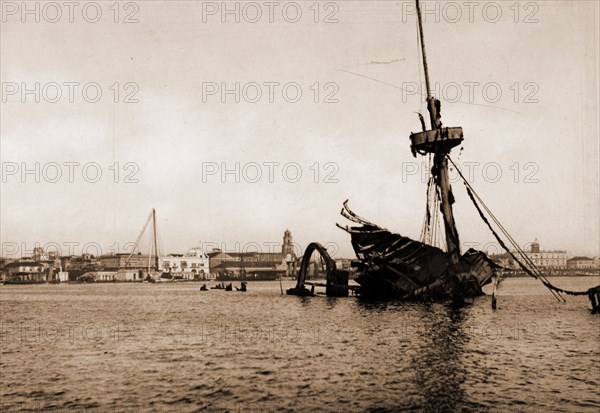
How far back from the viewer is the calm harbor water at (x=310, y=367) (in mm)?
14578

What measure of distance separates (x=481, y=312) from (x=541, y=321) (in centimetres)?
436

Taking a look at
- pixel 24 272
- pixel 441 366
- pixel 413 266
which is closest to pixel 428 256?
pixel 413 266

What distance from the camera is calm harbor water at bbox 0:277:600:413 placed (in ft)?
47.8

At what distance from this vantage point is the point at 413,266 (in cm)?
4512

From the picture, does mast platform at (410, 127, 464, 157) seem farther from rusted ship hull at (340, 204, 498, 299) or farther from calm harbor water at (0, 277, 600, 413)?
calm harbor water at (0, 277, 600, 413)

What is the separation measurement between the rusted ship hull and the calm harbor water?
10917 millimetres

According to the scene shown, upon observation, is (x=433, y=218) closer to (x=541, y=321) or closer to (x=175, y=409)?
(x=541, y=321)

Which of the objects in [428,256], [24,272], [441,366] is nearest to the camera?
[441,366]

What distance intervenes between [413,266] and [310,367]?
27417mm

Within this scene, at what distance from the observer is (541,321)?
118 feet

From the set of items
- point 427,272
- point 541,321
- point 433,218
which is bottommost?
point 541,321

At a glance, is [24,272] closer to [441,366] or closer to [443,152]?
[443,152]

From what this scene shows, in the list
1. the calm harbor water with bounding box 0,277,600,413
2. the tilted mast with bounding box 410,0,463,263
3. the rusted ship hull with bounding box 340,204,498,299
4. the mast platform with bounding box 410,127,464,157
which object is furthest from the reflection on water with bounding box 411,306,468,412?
the mast platform with bounding box 410,127,464,157

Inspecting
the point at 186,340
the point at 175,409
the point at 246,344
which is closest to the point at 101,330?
the point at 186,340
